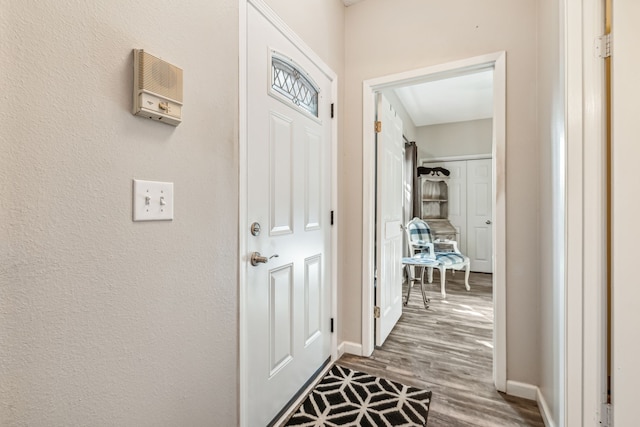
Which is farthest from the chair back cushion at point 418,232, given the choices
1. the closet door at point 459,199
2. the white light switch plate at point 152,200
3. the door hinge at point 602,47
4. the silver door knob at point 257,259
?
the white light switch plate at point 152,200

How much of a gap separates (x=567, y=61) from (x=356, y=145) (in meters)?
1.26

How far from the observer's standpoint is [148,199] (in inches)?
33.7

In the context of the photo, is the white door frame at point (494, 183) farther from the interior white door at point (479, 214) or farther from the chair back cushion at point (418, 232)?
the interior white door at point (479, 214)

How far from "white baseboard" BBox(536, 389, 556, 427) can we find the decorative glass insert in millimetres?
2093

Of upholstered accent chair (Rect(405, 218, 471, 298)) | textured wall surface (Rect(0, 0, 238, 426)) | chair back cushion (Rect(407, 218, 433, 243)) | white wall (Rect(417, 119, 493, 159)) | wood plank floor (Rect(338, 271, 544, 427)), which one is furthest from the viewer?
white wall (Rect(417, 119, 493, 159))

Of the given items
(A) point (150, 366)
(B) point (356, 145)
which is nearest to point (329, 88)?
(B) point (356, 145)

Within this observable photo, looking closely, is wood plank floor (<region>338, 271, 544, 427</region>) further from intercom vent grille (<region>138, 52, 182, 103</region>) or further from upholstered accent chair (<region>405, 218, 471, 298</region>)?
intercom vent grille (<region>138, 52, 182, 103</region>)

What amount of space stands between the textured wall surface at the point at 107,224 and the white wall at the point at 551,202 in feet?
4.68

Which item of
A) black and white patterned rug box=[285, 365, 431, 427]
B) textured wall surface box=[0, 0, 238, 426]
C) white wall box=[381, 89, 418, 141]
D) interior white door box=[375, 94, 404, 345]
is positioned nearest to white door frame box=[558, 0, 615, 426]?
black and white patterned rug box=[285, 365, 431, 427]

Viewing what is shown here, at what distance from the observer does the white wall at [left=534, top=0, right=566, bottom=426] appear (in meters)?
1.22

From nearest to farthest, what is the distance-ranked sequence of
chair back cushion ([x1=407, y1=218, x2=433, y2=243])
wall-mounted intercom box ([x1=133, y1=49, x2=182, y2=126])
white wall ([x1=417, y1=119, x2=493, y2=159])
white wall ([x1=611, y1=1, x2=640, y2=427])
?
wall-mounted intercom box ([x1=133, y1=49, x2=182, y2=126]) < white wall ([x1=611, y1=1, x2=640, y2=427]) < chair back cushion ([x1=407, y1=218, x2=433, y2=243]) < white wall ([x1=417, y1=119, x2=493, y2=159])

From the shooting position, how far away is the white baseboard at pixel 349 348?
7.13 ft

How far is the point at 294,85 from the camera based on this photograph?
5.41ft

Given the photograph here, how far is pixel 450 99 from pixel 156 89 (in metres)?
4.22
